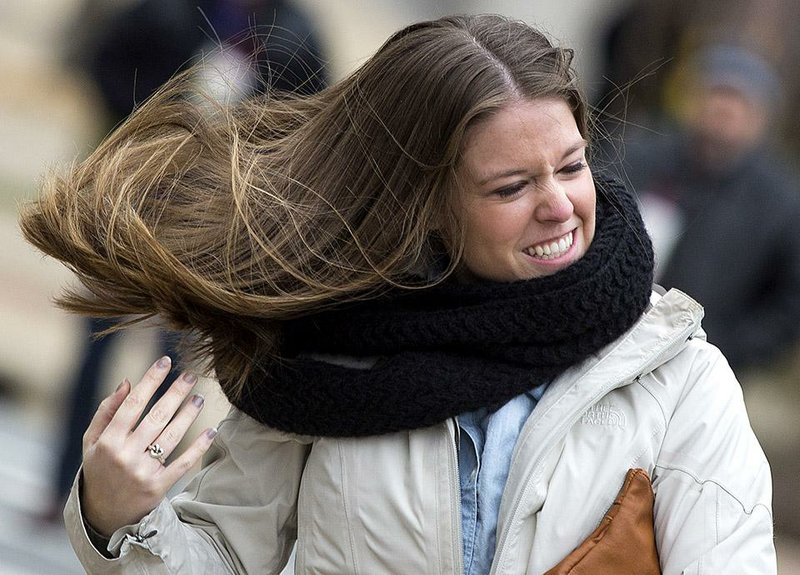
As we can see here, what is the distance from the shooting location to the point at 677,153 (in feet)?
14.7

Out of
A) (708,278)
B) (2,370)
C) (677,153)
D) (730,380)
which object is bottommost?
(2,370)

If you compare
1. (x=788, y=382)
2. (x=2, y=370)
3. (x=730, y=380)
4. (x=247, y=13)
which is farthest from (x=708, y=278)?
(x=2, y=370)

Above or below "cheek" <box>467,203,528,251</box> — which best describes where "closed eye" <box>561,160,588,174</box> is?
above

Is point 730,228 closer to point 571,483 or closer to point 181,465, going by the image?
point 571,483

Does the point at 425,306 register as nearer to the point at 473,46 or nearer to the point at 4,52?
the point at 473,46

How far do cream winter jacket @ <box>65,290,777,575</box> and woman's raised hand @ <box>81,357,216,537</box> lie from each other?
41mm

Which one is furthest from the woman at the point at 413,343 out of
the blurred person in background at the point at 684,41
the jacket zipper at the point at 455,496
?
the blurred person in background at the point at 684,41

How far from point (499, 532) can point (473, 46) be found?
2.40 ft

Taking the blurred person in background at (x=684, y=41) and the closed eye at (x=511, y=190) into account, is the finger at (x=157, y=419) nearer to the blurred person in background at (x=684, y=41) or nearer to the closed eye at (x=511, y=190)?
the closed eye at (x=511, y=190)

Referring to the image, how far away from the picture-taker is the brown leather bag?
6.75 ft

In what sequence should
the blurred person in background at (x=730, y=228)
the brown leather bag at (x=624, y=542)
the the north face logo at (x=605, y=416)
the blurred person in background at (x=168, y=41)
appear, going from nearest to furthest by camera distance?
1. the brown leather bag at (x=624, y=542)
2. the the north face logo at (x=605, y=416)
3. the blurred person in background at (x=730, y=228)
4. the blurred person in background at (x=168, y=41)

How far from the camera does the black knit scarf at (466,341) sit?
218 centimetres

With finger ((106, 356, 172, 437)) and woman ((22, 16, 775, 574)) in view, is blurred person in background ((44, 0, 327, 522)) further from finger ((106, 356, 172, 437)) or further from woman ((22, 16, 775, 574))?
finger ((106, 356, 172, 437))

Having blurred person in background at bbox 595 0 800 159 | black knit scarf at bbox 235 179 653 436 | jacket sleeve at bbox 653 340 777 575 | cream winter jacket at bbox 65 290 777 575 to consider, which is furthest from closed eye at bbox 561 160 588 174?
blurred person in background at bbox 595 0 800 159
